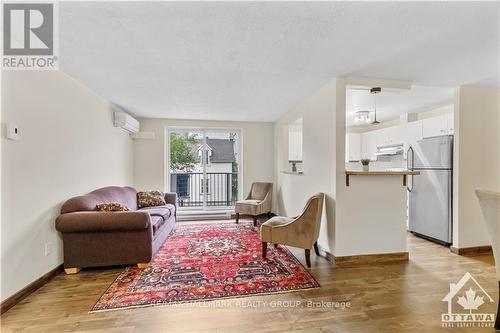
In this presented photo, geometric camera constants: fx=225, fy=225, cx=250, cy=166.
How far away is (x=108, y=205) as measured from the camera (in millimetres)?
2732

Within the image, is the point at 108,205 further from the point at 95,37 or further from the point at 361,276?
the point at 361,276

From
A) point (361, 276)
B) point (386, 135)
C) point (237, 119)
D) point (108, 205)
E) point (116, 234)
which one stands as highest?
point (237, 119)

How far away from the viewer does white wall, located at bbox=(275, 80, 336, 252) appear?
Result: 114 inches

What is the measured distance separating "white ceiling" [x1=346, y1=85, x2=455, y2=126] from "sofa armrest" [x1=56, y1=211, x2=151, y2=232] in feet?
10.8

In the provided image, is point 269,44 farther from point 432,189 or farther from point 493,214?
point 432,189

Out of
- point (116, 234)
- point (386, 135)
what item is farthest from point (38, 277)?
point (386, 135)

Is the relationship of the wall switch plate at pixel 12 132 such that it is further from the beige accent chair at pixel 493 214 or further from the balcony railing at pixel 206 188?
the beige accent chair at pixel 493 214

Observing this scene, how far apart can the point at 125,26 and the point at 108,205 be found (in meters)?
1.99

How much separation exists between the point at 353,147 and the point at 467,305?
4.12 m

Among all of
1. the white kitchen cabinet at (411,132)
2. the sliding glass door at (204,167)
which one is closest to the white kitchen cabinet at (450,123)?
the white kitchen cabinet at (411,132)

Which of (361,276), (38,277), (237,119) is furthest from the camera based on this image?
(237,119)

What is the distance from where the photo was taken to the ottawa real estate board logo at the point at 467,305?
174 cm

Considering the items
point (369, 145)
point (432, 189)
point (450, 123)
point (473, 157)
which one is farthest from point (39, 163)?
point (369, 145)

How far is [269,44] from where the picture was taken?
6.62ft
